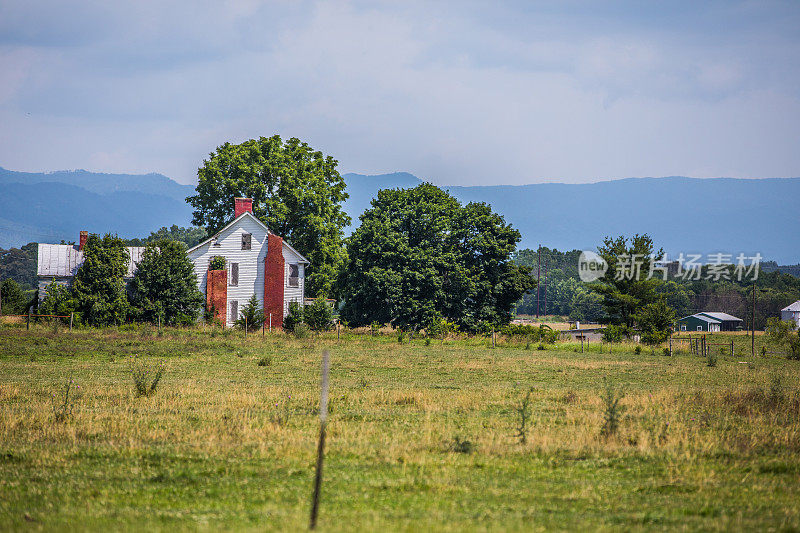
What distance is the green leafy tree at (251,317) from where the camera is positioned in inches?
2267

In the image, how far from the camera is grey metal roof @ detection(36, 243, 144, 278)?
59.3m

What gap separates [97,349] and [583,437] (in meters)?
28.9

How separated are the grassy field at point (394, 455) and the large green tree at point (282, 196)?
151 ft

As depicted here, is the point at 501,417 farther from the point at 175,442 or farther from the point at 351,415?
the point at 175,442

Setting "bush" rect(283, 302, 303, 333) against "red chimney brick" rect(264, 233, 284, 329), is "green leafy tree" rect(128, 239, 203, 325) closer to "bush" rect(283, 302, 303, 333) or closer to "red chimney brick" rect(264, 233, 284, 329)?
"red chimney brick" rect(264, 233, 284, 329)

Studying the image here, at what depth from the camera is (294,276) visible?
65875 millimetres

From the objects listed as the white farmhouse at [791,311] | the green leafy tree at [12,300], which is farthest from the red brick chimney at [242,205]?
the white farmhouse at [791,311]

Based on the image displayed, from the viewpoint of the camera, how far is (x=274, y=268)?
63.3 metres

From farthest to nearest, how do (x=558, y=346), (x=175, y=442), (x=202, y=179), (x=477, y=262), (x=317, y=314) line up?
(x=202, y=179)
(x=477, y=262)
(x=317, y=314)
(x=558, y=346)
(x=175, y=442)

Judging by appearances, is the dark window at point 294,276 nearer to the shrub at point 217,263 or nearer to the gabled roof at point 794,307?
the shrub at point 217,263

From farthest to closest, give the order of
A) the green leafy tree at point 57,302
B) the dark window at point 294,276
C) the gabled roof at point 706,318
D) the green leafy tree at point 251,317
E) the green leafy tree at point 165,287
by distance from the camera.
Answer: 1. the gabled roof at point 706,318
2. the dark window at point 294,276
3. the green leafy tree at point 251,317
4. the green leafy tree at point 165,287
5. the green leafy tree at point 57,302

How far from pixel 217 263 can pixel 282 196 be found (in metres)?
12.7

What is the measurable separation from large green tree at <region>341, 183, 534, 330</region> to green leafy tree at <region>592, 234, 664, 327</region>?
10.8 metres

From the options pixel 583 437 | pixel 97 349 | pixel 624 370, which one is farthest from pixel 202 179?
pixel 583 437
